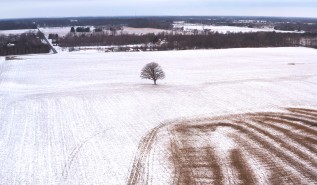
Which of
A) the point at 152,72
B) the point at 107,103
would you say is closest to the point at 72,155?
the point at 107,103

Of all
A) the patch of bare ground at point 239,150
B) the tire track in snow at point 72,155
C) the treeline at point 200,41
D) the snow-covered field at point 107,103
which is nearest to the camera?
the patch of bare ground at point 239,150

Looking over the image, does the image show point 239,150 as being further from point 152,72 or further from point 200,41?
point 200,41

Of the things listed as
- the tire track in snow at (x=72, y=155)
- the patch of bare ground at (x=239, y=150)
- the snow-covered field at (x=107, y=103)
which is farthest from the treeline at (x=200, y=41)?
the tire track in snow at (x=72, y=155)

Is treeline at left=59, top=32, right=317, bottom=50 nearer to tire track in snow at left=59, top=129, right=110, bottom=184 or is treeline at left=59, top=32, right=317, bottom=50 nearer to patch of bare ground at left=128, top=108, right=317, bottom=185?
patch of bare ground at left=128, top=108, right=317, bottom=185

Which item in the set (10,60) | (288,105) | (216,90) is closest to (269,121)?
(288,105)

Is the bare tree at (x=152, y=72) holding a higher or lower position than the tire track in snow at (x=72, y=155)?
higher

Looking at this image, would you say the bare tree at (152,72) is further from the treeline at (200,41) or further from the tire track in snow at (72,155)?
the treeline at (200,41)

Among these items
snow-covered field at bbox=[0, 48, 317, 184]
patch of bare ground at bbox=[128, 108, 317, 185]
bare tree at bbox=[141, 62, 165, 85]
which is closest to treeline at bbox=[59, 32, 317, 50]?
snow-covered field at bbox=[0, 48, 317, 184]
